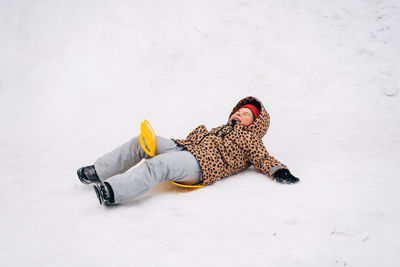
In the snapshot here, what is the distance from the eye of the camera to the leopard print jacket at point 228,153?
89.8 inches

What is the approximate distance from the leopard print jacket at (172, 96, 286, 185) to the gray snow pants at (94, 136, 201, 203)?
0.06m

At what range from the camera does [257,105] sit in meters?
2.86

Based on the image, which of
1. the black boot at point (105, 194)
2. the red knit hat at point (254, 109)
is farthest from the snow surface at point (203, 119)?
the red knit hat at point (254, 109)

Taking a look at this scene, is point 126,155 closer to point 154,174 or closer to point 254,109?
point 154,174

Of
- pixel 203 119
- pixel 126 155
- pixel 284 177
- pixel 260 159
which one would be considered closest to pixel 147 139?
pixel 126 155

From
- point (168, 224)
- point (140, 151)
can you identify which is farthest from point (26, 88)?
point (168, 224)

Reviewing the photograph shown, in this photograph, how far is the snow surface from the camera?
5.02 feet

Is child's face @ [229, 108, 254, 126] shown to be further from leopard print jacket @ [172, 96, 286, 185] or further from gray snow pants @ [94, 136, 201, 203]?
gray snow pants @ [94, 136, 201, 203]

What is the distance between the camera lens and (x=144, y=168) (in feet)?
6.87

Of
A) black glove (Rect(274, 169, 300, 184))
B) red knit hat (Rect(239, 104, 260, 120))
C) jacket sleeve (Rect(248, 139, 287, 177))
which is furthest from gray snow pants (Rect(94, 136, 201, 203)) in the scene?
red knit hat (Rect(239, 104, 260, 120))

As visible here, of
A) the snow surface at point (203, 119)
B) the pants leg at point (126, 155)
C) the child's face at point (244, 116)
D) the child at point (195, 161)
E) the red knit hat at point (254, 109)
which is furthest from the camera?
the red knit hat at point (254, 109)

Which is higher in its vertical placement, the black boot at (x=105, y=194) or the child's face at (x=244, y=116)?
the child's face at (x=244, y=116)

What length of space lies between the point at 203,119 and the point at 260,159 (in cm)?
154

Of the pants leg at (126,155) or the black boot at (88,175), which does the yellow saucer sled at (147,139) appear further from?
the black boot at (88,175)
